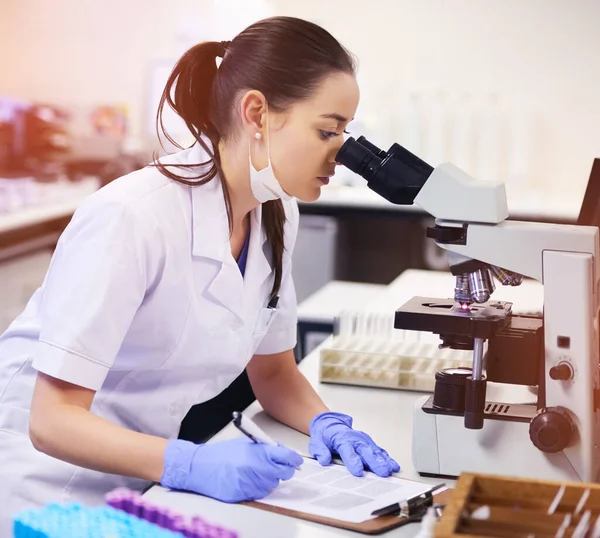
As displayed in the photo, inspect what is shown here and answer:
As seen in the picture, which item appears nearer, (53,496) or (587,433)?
(587,433)

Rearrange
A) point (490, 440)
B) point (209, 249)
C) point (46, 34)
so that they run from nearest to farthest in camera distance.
→ 1. point (490, 440)
2. point (209, 249)
3. point (46, 34)

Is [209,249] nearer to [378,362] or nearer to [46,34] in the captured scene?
[378,362]

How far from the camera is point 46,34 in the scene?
196 inches

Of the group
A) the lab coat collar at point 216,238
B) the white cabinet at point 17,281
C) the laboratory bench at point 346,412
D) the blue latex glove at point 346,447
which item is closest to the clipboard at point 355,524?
the laboratory bench at point 346,412

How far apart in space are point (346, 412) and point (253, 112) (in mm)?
620

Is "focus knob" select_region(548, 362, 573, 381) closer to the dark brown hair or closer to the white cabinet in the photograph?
the dark brown hair

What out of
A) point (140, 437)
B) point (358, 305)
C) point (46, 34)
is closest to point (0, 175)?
point (46, 34)

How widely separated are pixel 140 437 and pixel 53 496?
0.24 meters

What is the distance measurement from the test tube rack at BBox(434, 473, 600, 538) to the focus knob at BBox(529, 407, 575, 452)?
339mm

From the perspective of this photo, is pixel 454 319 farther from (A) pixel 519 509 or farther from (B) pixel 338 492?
(A) pixel 519 509

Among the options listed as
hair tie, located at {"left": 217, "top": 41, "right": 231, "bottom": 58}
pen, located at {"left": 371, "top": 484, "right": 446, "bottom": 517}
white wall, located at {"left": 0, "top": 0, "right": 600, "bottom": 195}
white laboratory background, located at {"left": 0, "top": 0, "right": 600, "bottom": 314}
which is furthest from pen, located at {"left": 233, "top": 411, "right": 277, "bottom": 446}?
white wall, located at {"left": 0, "top": 0, "right": 600, "bottom": 195}

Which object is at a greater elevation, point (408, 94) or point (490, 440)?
point (408, 94)

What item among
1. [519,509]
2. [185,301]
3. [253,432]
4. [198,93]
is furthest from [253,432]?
[198,93]

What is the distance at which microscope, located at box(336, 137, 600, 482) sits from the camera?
4.08 ft
